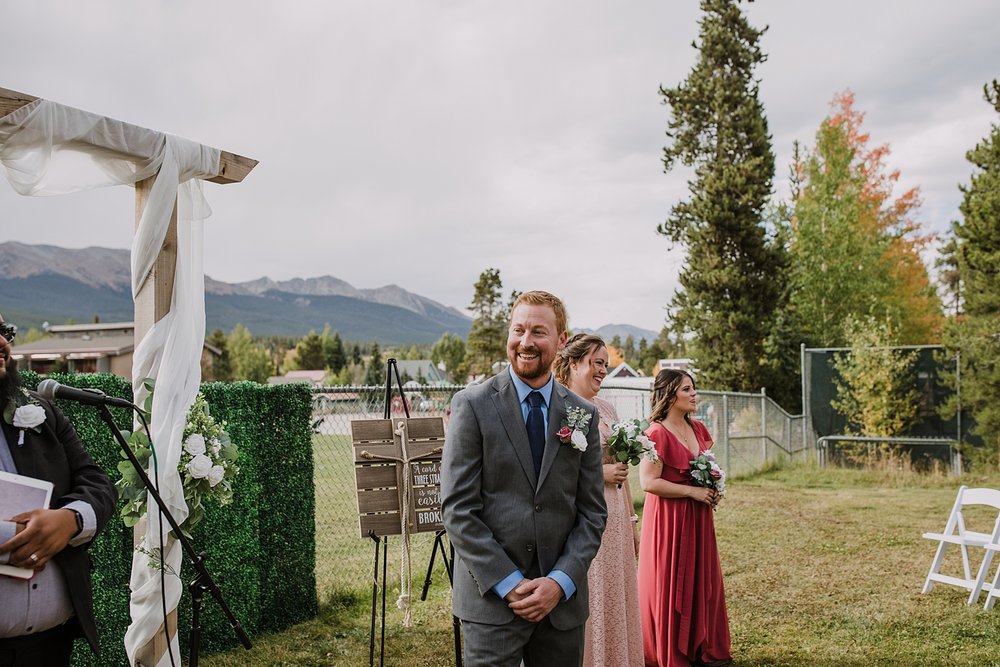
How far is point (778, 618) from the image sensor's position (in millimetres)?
6715

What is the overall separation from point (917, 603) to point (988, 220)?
11.4 m

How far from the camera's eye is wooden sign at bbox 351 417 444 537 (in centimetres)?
502

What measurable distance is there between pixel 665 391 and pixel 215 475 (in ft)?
10.4

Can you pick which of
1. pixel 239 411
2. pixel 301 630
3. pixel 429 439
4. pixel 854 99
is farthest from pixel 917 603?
pixel 854 99

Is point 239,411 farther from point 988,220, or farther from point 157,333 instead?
point 988,220

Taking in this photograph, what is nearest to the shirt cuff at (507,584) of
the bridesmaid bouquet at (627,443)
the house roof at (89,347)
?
the bridesmaid bouquet at (627,443)

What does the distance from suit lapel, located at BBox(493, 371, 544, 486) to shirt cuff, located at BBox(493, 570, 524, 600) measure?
35cm

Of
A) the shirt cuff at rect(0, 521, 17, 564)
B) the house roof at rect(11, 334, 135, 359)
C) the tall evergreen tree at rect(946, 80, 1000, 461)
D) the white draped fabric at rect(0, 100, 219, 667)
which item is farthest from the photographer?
the house roof at rect(11, 334, 135, 359)

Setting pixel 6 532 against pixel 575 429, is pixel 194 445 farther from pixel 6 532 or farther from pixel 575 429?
pixel 575 429

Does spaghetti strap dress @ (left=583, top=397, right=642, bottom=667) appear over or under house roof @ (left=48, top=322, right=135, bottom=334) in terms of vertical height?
under

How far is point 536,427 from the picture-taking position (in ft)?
10.5

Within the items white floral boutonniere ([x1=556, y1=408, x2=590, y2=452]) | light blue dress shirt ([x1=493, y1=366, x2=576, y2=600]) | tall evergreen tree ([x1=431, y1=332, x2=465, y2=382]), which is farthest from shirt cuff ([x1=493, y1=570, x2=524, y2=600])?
tall evergreen tree ([x1=431, y1=332, x2=465, y2=382])

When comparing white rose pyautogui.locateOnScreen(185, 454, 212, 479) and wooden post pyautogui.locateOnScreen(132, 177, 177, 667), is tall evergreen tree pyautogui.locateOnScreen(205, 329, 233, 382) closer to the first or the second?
wooden post pyautogui.locateOnScreen(132, 177, 177, 667)

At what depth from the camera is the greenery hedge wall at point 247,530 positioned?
4.99 m
